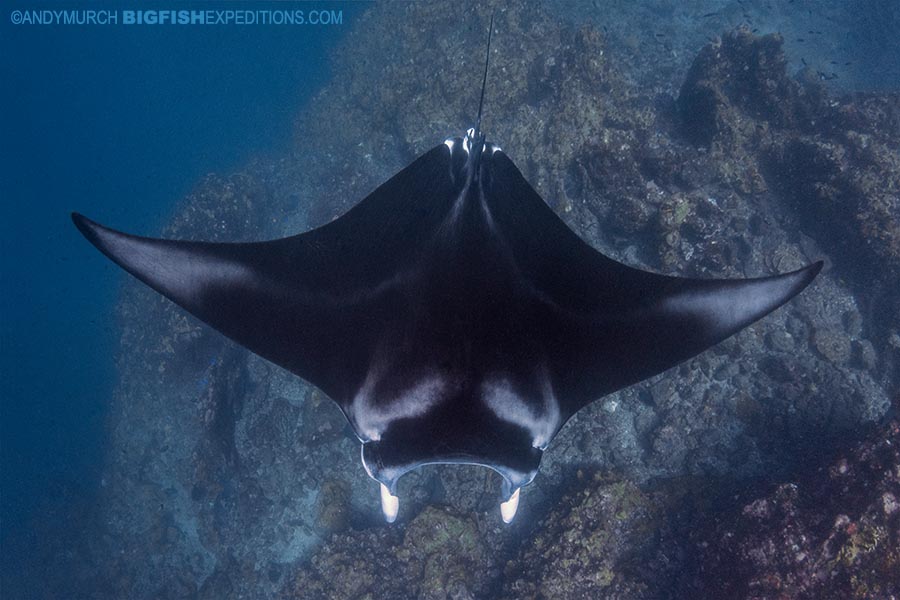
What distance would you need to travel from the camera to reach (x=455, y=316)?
264 centimetres

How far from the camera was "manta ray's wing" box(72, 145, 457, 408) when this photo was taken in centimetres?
265

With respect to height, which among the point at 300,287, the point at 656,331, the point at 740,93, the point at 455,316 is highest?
the point at 300,287

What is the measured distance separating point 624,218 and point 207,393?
10.0m

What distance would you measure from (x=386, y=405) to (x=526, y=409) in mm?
699

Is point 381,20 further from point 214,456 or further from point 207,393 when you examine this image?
point 214,456

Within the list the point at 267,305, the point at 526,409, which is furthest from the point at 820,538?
the point at 267,305

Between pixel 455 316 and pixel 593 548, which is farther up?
pixel 455 316

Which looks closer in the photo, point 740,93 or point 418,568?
point 418,568

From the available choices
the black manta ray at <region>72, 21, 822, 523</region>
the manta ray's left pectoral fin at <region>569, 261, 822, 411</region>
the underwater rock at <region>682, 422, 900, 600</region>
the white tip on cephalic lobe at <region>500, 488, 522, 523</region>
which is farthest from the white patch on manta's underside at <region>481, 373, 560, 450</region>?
the underwater rock at <region>682, 422, 900, 600</region>

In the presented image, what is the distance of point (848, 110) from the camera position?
10.6m

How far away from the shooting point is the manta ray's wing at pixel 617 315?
278 cm

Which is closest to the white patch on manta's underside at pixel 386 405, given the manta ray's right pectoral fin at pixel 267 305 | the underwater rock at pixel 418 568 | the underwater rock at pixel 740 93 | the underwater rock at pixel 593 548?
the manta ray's right pectoral fin at pixel 267 305

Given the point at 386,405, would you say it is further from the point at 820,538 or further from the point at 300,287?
the point at 820,538

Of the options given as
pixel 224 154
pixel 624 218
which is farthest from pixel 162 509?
pixel 224 154
